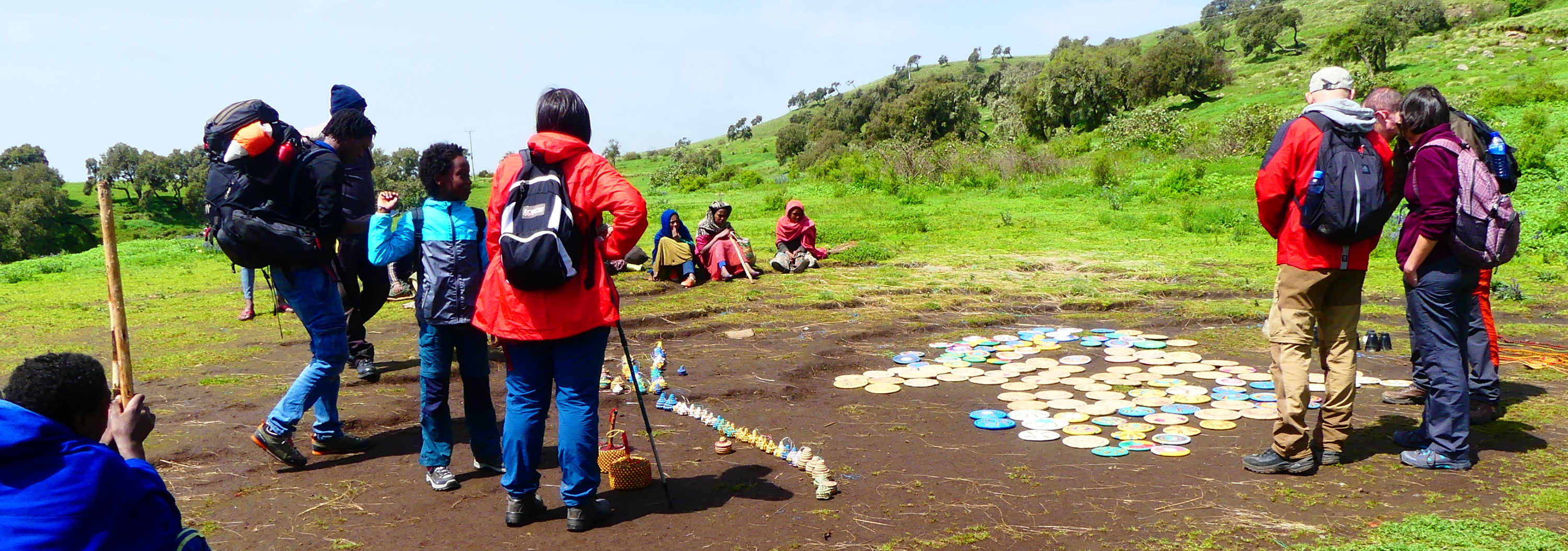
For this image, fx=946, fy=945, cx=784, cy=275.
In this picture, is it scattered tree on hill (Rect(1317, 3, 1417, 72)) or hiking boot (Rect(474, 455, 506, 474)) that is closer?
hiking boot (Rect(474, 455, 506, 474))

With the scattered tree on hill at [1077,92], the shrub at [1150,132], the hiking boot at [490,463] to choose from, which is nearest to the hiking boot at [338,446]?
the hiking boot at [490,463]

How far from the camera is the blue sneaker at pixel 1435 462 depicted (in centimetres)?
447

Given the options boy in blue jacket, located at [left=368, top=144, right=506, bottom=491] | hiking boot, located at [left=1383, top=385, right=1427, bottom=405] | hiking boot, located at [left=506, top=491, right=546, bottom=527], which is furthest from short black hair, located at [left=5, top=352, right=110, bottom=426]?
hiking boot, located at [left=1383, top=385, right=1427, bottom=405]

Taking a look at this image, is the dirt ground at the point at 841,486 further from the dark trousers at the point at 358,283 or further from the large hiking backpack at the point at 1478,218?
the large hiking backpack at the point at 1478,218

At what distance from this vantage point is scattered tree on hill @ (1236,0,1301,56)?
215ft

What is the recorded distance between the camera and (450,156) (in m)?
4.54

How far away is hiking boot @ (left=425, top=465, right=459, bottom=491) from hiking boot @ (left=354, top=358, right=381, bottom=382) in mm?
2761

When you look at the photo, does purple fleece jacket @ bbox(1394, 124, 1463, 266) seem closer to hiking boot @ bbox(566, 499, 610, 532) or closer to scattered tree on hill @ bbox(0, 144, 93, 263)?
hiking boot @ bbox(566, 499, 610, 532)

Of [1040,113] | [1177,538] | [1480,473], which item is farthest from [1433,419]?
[1040,113]

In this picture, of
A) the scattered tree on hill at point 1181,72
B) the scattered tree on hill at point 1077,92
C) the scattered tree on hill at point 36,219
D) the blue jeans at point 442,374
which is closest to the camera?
the blue jeans at point 442,374

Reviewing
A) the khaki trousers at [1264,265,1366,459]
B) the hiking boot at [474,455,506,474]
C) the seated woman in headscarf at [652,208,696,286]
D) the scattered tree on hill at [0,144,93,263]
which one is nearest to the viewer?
the khaki trousers at [1264,265,1366,459]

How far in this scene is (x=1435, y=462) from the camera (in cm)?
449

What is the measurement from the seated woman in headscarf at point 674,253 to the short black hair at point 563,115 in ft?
24.8

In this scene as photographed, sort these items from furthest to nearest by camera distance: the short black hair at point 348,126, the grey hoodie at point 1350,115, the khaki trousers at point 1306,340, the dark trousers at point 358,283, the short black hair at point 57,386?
the dark trousers at point 358,283 → the short black hair at point 348,126 → the khaki trousers at point 1306,340 → the grey hoodie at point 1350,115 → the short black hair at point 57,386
